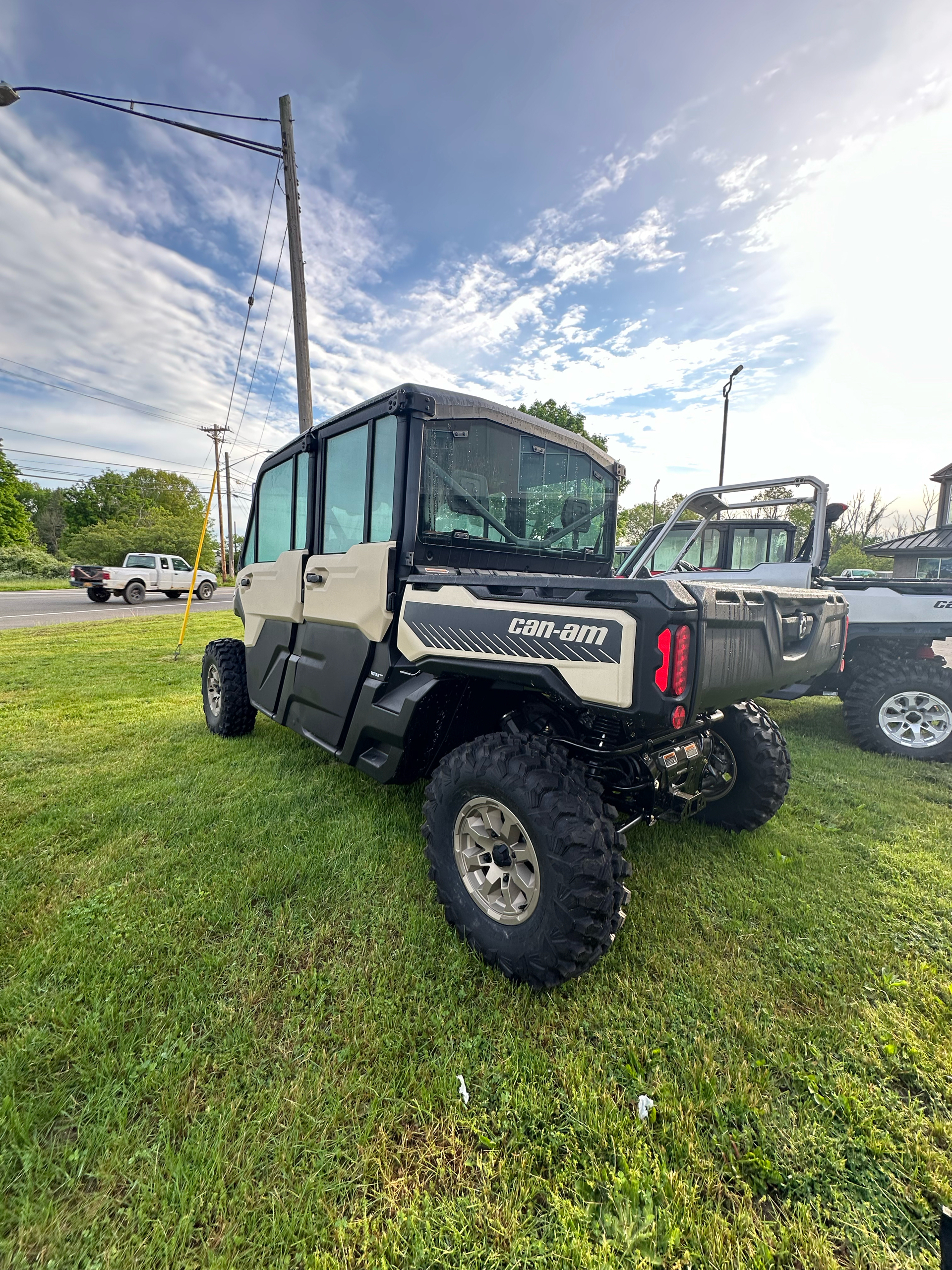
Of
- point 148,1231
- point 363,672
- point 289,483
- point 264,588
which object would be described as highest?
point 289,483

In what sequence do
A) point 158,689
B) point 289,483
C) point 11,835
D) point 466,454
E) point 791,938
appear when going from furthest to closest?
point 158,689 < point 289,483 < point 11,835 < point 466,454 < point 791,938

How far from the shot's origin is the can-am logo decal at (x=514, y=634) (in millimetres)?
1688

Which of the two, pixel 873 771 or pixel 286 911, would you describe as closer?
pixel 286 911

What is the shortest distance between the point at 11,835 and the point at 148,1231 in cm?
251

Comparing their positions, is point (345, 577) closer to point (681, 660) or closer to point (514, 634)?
point (514, 634)

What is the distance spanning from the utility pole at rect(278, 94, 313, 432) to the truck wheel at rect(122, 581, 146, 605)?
15.8 meters

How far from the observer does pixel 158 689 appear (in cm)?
648

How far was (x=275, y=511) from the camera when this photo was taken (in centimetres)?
390

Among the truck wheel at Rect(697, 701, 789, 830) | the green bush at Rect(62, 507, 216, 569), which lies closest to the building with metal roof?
the truck wheel at Rect(697, 701, 789, 830)

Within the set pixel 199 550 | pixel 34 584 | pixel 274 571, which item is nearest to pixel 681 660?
pixel 274 571

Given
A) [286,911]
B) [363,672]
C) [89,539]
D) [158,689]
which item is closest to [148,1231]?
[286,911]

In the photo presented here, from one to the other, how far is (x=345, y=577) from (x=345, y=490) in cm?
54

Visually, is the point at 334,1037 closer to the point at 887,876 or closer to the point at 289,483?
the point at 887,876

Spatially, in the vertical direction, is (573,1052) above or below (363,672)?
below
